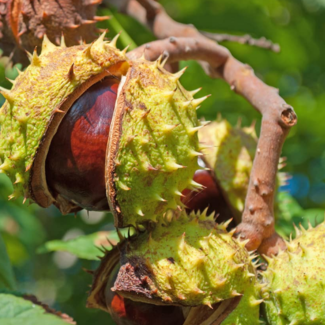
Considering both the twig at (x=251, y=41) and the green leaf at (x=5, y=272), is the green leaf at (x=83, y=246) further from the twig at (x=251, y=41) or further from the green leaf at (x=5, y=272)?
the twig at (x=251, y=41)

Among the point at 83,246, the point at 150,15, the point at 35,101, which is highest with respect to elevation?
the point at 35,101

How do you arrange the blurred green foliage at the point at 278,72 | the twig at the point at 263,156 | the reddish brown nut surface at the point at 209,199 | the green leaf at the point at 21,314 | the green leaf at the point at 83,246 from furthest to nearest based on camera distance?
the blurred green foliage at the point at 278,72, the green leaf at the point at 83,246, the reddish brown nut surface at the point at 209,199, the twig at the point at 263,156, the green leaf at the point at 21,314

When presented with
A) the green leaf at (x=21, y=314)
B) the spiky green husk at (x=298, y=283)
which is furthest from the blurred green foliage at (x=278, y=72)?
the green leaf at (x=21, y=314)

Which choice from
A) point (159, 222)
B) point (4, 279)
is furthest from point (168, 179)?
point (4, 279)

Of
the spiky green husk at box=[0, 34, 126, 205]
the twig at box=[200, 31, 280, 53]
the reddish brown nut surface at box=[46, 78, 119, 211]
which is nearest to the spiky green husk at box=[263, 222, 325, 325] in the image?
the reddish brown nut surface at box=[46, 78, 119, 211]

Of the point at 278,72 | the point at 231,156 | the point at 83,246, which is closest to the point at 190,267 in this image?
the point at 231,156

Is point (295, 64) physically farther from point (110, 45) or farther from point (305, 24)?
point (110, 45)

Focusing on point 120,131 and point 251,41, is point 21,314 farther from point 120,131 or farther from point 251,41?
point 251,41
